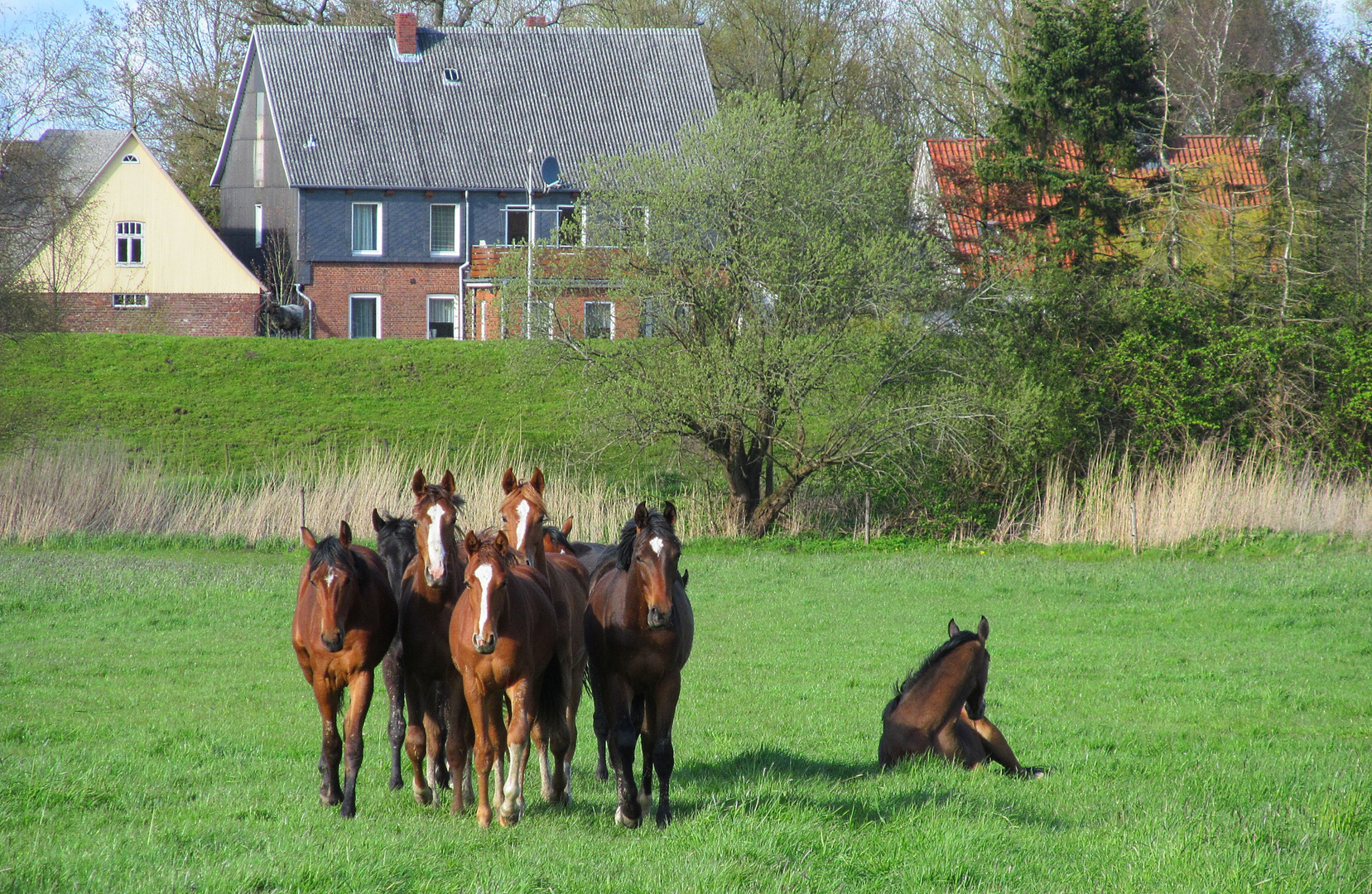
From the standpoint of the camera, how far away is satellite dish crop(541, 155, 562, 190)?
1580 inches

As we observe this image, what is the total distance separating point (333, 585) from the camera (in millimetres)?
6023

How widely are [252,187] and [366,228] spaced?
5700mm

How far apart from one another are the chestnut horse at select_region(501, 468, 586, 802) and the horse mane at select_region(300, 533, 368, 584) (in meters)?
0.87

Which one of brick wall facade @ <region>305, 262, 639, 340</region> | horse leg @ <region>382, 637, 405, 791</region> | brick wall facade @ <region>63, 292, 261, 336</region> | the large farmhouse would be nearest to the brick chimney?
the large farmhouse

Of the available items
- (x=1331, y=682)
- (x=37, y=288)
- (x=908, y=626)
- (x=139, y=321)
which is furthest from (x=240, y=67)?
(x=1331, y=682)

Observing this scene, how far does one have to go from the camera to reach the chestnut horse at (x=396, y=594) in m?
6.74

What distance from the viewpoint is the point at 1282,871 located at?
5496 mm

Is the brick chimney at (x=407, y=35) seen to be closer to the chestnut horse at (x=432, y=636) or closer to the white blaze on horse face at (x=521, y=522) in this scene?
the white blaze on horse face at (x=521, y=522)

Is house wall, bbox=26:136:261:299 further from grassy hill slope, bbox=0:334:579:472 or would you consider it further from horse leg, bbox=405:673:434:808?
horse leg, bbox=405:673:434:808

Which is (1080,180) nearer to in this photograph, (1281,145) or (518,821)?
(1281,145)

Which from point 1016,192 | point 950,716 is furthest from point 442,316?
point 950,716

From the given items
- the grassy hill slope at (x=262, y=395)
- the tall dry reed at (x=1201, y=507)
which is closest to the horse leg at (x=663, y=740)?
the tall dry reed at (x=1201, y=507)

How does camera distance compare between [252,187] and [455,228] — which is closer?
[455,228]

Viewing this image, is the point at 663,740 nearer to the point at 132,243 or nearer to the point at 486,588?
the point at 486,588
